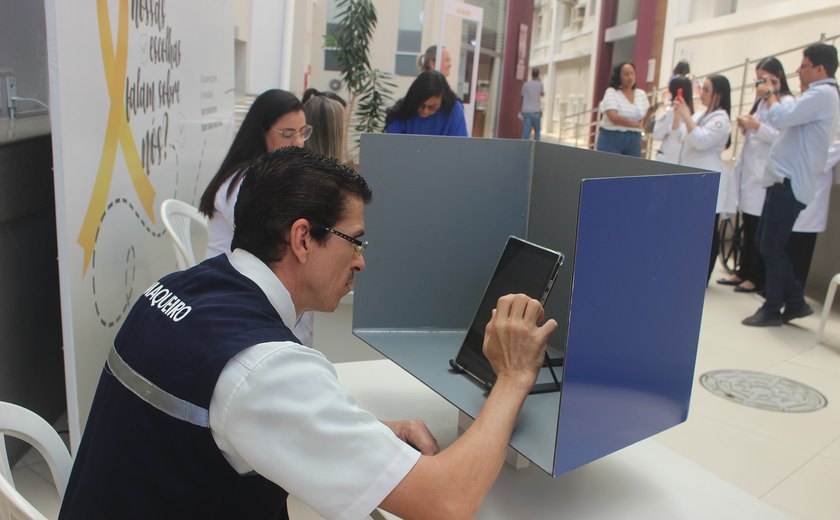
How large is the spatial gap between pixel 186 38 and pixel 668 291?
248 cm

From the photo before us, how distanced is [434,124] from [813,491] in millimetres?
2541

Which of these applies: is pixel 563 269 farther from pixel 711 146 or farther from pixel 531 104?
pixel 531 104

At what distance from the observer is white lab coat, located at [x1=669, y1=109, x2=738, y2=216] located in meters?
4.70

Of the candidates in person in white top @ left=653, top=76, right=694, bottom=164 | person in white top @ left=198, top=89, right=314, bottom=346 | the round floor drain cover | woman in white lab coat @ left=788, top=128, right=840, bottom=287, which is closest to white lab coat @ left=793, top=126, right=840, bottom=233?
woman in white lab coat @ left=788, top=128, right=840, bottom=287

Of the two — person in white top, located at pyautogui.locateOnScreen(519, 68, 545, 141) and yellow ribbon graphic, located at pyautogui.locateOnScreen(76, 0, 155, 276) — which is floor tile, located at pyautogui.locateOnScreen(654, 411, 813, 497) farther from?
person in white top, located at pyautogui.locateOnScreen(519, 68, 545, 141)

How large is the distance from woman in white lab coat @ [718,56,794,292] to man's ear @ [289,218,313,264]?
4.02 meters

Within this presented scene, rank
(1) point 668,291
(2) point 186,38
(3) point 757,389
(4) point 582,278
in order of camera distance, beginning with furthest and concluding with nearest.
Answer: (3) point 757,389 → (2) point 186,38 → (1) point 668,291 → (4) point 582,278

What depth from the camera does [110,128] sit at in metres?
2.02

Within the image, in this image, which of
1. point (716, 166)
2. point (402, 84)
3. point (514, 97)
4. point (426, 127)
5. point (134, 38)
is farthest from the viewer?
point (514, 97)

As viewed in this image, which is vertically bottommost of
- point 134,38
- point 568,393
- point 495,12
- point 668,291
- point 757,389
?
point 757,389

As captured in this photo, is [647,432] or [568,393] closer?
[568,393]

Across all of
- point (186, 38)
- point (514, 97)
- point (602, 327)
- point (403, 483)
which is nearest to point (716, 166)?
point (186, 38)

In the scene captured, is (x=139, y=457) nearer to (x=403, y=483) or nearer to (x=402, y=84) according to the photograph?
(x=403, y=483)

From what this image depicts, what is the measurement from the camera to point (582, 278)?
3.38 ft
